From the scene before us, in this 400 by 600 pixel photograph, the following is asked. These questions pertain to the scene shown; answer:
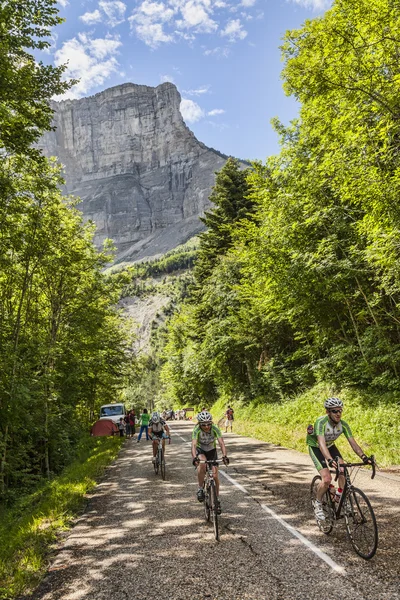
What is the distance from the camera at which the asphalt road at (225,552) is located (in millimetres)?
4312

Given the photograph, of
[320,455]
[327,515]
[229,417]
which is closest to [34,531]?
[327,515]

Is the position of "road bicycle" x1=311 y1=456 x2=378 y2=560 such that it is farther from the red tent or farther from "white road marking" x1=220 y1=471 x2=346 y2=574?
the red tent

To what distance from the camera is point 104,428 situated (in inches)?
1052

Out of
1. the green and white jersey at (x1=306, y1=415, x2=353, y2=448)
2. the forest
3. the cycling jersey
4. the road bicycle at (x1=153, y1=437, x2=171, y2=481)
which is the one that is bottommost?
the road bicycle at (x1=153, y1=437, x2=171, y2=481)

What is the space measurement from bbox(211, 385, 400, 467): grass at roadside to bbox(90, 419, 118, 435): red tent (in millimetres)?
8485

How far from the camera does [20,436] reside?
1483 centimetres

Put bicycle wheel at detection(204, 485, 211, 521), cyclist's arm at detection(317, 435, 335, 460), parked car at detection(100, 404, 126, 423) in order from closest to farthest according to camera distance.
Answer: cyclist's arm at detection(317, 435, 335, 460), bicycle wheel at detection(204, 485, 211, 521), parked car at detection(100, 404, 126, 423)

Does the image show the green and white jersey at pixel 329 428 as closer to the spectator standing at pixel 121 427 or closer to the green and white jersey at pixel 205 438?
the green and white jersey at pixel 205 438

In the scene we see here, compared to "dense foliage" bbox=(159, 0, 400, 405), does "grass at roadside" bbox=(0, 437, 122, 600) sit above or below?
below

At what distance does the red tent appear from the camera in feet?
87.0

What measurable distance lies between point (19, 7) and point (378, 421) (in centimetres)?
1476

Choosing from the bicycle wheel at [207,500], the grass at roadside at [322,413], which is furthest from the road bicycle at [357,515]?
the grass at roadside at [322,413]

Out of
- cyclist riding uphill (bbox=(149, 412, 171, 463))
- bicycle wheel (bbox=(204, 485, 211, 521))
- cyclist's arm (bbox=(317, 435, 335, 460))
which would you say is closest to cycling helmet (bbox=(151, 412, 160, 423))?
cyclist riding uphill (bbox=(149, 412, 171, 463))

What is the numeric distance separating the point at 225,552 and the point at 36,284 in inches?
587
